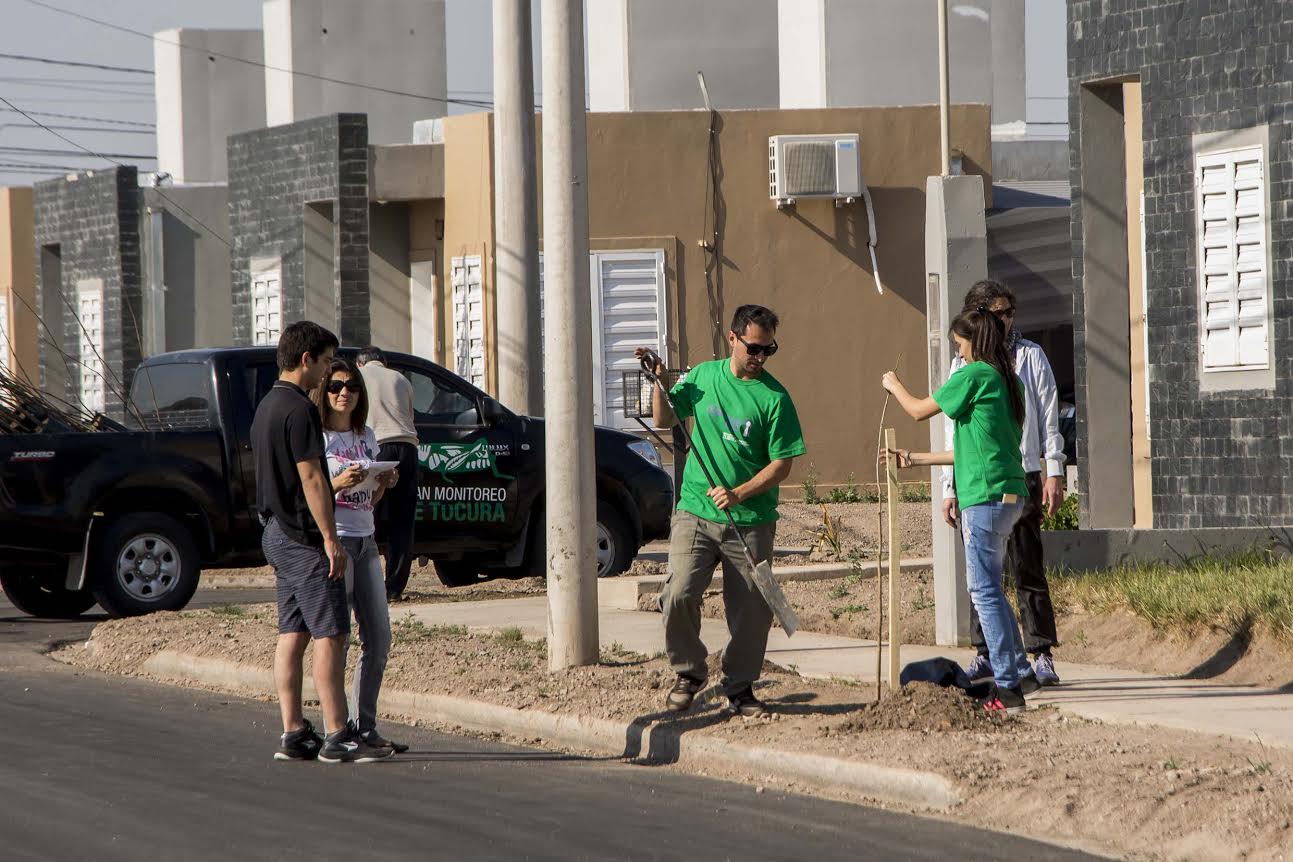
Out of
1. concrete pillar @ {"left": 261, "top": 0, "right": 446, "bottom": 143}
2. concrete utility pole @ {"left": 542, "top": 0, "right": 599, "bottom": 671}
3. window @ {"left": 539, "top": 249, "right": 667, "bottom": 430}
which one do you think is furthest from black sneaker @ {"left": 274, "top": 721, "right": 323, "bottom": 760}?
concrete pillar @ {"left": 261, "top": 0, "right": 446, "bottom": 143}

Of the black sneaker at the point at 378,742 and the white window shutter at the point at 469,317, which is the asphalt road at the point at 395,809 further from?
the white window shutter at the point at 469,317

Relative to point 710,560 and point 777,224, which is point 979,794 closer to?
point 710,560

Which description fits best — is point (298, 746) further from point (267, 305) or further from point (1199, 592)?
point (267, 305)

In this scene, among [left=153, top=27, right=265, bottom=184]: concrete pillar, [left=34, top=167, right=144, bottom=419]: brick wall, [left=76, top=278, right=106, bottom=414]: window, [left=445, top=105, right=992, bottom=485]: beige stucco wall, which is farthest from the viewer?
[left=153, top=27, right=265, bottom=184]: concrete pillar

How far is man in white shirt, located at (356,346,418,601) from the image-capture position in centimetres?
1326

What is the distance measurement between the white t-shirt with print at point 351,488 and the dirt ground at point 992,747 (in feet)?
4.96

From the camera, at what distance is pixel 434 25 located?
34406 millimetres

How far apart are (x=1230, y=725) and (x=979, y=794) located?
1.63m

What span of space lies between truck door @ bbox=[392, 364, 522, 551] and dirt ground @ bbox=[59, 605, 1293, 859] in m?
3.34

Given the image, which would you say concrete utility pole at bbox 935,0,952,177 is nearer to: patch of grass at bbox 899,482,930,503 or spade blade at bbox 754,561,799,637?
spade blade at bbox 754,561,799,637

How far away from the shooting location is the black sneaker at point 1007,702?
29.1 ft

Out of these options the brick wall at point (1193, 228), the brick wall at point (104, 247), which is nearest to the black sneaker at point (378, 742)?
the brick wall at point (1193, 228)

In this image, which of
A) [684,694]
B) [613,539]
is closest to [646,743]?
[684,694]

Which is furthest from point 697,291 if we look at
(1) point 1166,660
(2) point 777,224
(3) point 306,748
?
(3) point 306,748
